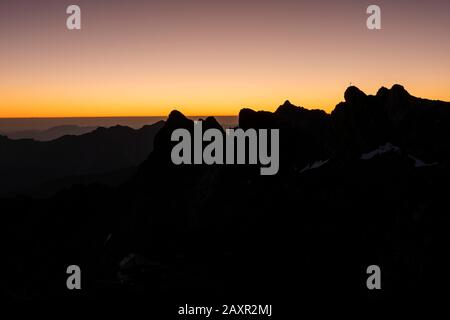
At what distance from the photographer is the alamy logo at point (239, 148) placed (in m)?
139

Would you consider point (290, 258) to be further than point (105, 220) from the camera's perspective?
No

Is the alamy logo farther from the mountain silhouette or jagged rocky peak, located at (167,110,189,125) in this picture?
jagged rocky peak, located at (167,110,189,125)

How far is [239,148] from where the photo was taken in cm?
14162

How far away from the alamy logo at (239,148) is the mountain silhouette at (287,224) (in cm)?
287

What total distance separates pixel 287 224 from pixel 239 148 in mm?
37304

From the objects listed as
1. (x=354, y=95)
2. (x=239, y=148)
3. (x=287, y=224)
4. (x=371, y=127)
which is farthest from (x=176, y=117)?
(x=287, y=224)

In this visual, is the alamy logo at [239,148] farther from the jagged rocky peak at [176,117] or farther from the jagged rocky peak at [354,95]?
the jagged rocky peak at [354,95]

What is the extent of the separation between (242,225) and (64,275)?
5373cm

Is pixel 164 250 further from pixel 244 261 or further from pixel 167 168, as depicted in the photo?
pixel 167 168

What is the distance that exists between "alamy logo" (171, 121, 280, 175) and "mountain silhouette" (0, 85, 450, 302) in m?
2.87

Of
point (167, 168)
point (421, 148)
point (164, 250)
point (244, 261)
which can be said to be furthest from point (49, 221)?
point (421, 148)

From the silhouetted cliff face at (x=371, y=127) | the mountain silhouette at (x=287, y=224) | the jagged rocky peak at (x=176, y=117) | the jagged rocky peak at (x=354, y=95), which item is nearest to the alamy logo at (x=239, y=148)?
the mountain silhouette at (x=287, y=224)

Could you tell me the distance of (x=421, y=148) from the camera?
115812 millimetres

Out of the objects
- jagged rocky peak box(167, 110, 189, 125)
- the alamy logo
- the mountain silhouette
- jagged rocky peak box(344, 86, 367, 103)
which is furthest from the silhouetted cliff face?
jagged rocky peak box(167, 110, 189, 125)
